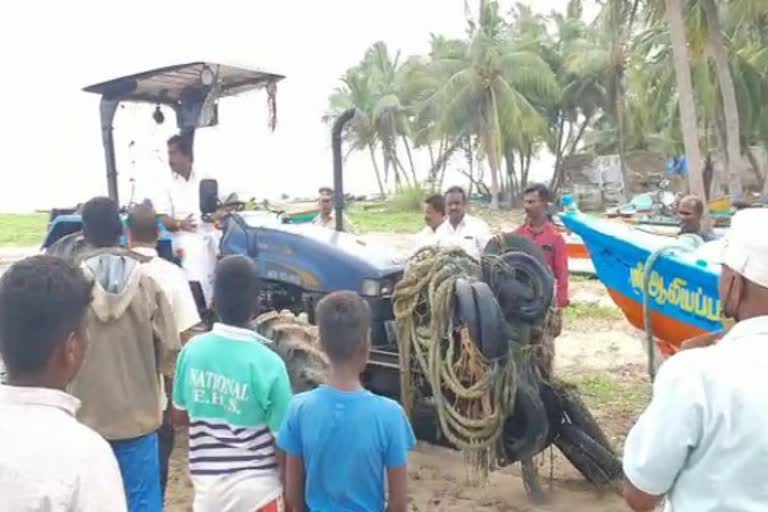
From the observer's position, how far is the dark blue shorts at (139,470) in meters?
3.21

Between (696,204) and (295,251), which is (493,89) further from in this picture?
(295,251)

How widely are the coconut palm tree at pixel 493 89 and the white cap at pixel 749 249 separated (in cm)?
3378

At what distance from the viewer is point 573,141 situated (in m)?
42.1

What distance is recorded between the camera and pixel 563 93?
127 ft

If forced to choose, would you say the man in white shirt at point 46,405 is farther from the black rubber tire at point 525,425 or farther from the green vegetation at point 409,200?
the green vegetation at point 409,200

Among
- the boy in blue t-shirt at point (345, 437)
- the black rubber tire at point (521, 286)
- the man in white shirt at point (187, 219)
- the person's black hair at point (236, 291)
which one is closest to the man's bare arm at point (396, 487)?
the boy in blue t-shirt at point (345, 437)

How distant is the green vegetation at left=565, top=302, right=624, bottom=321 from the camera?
10.0 metres

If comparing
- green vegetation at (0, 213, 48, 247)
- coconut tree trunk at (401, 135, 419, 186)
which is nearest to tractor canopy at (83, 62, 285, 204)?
green vegetation at (0, 213, 48, 247)

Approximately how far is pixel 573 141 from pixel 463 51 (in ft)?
25.1

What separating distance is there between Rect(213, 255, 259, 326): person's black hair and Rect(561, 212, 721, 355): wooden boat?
2.68 m

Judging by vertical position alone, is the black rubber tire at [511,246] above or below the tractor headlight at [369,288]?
above

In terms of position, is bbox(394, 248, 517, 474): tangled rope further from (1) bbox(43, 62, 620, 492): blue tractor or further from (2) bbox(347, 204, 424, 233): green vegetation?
(2) bbox(347, 204, 424, 233): green vegetation

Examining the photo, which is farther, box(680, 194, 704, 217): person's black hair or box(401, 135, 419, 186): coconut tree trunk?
box(401, 135, 419, 186): coconut tree trunk

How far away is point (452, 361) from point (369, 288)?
0.85 metres
